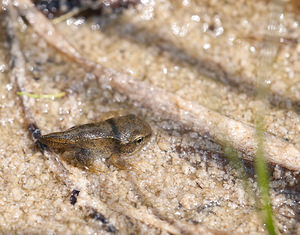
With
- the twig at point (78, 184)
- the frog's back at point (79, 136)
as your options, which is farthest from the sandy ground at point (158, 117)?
the frog's back at point (79, 136)

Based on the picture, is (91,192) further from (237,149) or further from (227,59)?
(227,59)

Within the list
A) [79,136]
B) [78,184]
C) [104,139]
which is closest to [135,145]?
[104,139]

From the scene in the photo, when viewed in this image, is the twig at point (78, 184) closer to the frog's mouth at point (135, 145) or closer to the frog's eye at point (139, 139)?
the frog's mouth at point (135, 145)

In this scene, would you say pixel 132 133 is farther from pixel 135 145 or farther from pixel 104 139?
pixel 104 139

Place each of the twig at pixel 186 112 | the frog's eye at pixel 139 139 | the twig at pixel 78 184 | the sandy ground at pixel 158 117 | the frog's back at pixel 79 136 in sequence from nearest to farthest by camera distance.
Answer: the twig at pixel 78 184 < the sandy ground at pixel 158 117 < the twig at pixel 186 112 < the frog's back at pixel 79 136 < the frog's eye at pixel 139 139

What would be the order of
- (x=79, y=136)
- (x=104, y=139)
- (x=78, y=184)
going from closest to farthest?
(x=78, y=184)
(x=79, y=136)
(x=104, y=139)

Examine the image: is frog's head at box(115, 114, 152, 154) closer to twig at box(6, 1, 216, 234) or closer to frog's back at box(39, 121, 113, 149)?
frog's back at box(39, 121, 113, 149)

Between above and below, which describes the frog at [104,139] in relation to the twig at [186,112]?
below
